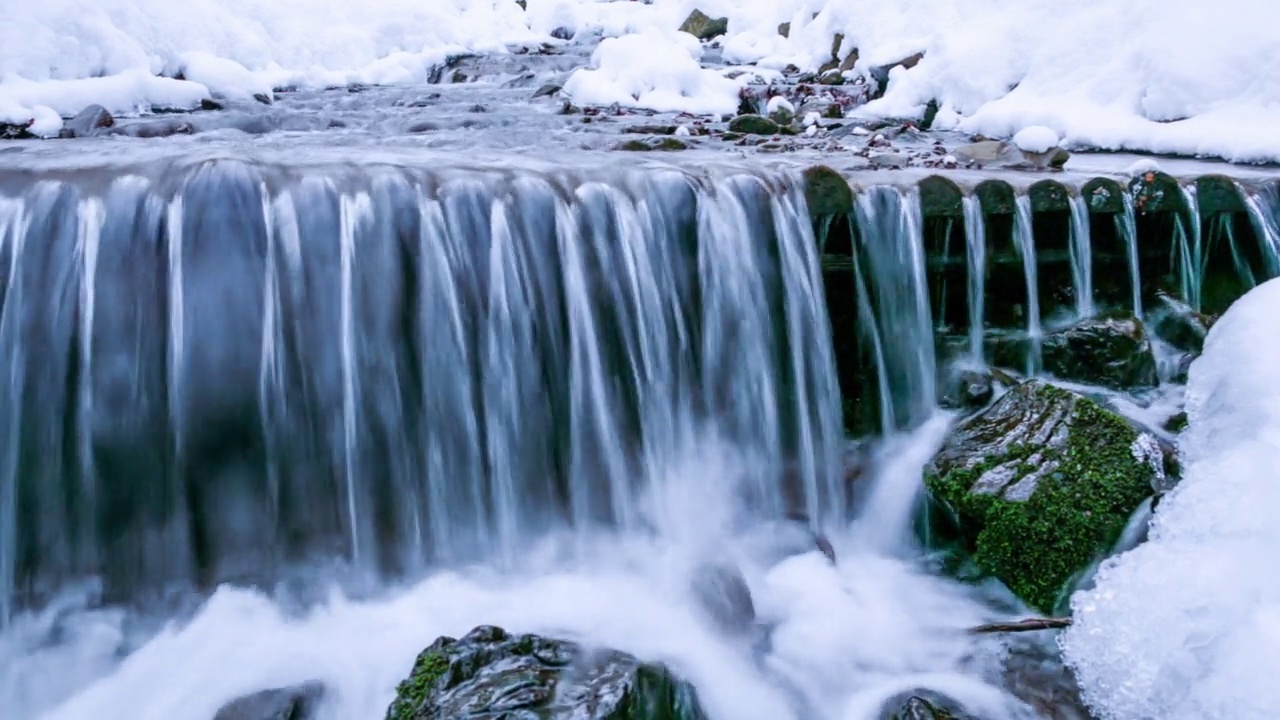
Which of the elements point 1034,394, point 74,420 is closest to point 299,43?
point 74,420

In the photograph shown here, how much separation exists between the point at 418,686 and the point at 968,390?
118 inches

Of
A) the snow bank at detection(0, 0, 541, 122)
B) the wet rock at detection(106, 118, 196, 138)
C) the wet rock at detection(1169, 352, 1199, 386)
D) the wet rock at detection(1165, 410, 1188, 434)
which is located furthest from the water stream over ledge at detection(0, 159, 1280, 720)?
the snow bank at detection(0, 0, 541, 122)

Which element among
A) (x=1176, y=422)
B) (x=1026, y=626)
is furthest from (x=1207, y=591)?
(x=1176, y=422)

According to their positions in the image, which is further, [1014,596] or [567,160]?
[567,160]

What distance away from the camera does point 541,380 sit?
13.7 ft

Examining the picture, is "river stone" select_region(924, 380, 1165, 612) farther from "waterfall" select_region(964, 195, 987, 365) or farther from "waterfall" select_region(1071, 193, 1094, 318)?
"waterfall" select_region(1071, 193, 1094, 318)

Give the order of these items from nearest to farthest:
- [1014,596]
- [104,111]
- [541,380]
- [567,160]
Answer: [1014,596] < [541,380] < [567,160] < [104,111]

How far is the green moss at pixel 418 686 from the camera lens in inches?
106

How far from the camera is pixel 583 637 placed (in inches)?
134

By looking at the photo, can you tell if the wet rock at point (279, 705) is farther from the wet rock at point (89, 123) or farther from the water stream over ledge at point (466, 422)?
the wet rock at point (89, 123)

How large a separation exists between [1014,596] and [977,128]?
5.81 m

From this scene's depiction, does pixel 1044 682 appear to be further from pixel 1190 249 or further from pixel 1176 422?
pixel 1190 249

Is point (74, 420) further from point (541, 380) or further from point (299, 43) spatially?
point (299, 43)

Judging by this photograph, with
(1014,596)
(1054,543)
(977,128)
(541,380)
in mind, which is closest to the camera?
(1054,543)
